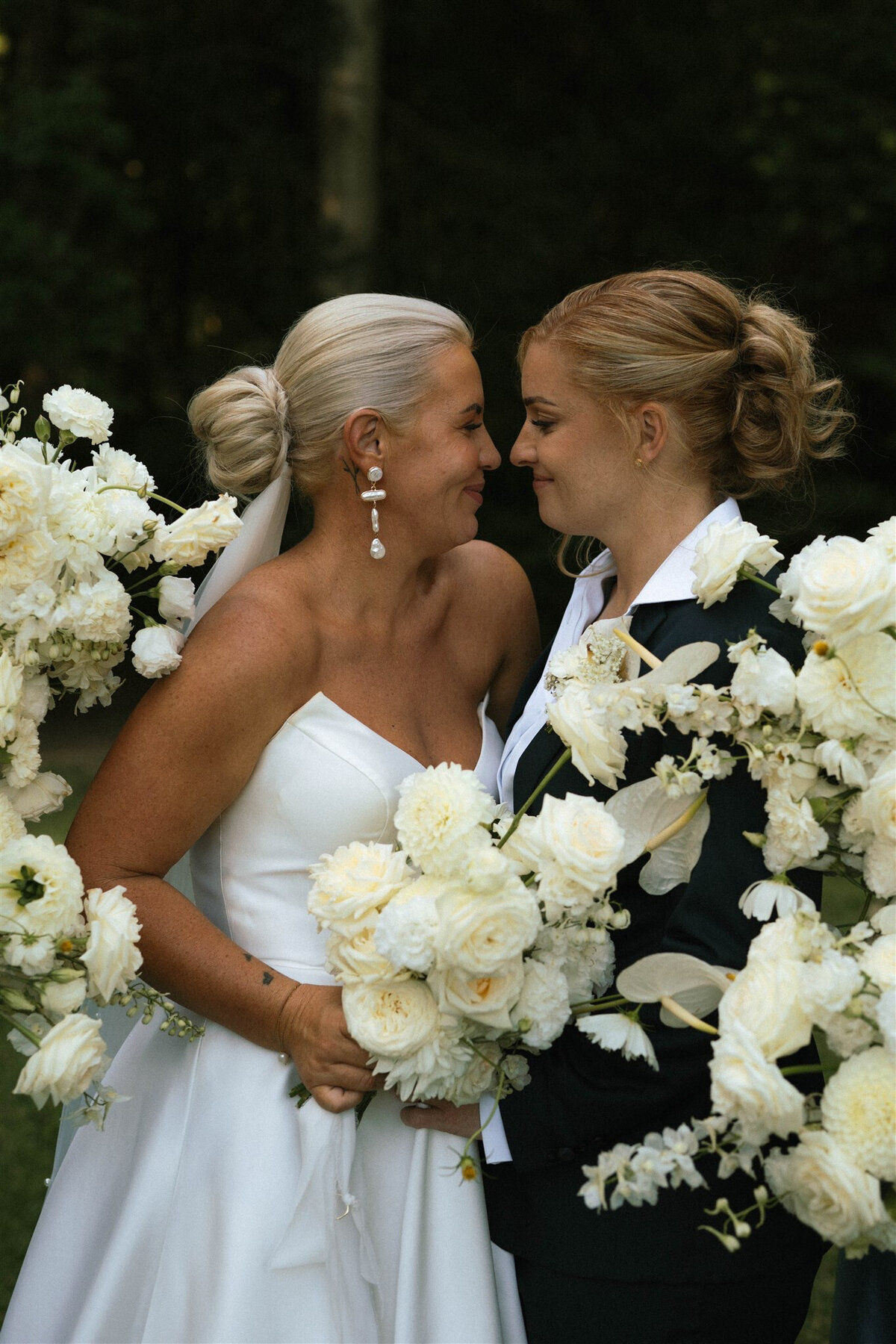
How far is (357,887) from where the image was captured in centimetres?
227

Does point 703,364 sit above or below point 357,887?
above

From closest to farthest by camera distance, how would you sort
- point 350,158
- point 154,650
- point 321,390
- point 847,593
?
point 847,593 → point 154,650 → point 321,390 → point 350,158

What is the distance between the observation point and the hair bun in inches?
121

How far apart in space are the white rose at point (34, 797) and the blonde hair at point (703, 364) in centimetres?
131

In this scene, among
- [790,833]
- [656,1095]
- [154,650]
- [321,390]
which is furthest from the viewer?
[321,390]

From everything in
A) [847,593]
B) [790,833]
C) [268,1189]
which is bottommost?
[268,1189]

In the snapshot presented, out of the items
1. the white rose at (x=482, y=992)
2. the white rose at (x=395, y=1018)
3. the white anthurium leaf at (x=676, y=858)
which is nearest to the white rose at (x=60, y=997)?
the white rose at (x=395, y=1018)

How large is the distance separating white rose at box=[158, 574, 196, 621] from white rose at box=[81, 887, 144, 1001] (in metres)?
0.56

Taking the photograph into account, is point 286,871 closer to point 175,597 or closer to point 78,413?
point 175,597

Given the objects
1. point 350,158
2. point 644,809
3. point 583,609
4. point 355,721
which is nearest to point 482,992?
point 644,809

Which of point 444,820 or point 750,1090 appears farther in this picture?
point 444,820

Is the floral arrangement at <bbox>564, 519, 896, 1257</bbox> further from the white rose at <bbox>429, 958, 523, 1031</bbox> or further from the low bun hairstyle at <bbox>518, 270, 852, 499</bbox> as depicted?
the low bun hairstyle at <bbox>518, 270, 852, 499</bbox>

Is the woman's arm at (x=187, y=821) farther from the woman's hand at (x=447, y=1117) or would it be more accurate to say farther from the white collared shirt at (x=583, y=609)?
the white collared shirt at (x=583, y=609)

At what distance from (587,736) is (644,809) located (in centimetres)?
19
